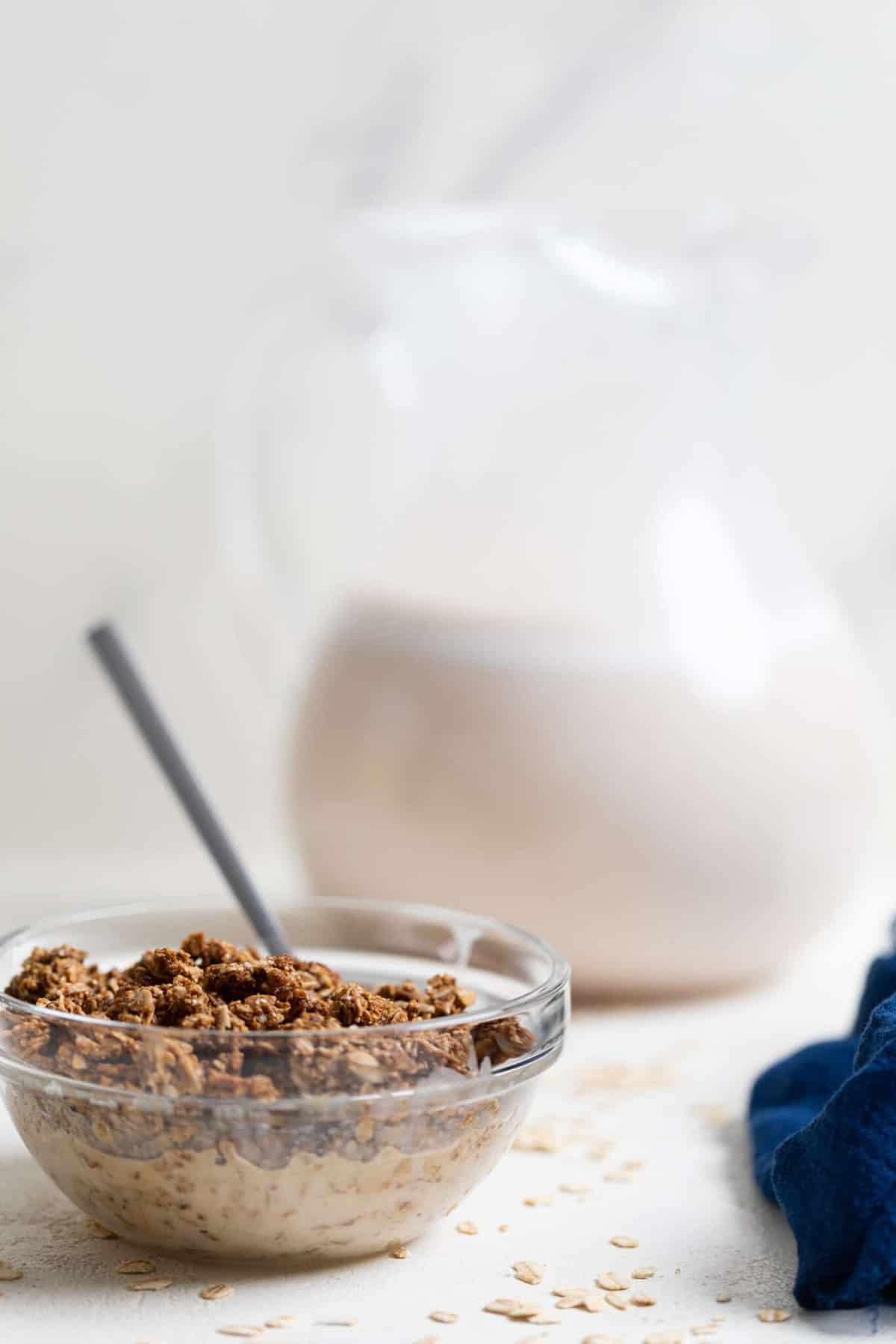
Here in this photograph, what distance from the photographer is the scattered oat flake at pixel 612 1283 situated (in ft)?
2.21

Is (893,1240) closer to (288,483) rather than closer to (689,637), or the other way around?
(689,637)

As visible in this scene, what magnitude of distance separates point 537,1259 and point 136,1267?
0.57 feet

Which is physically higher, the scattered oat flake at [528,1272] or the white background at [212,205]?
the white background at [212,205]

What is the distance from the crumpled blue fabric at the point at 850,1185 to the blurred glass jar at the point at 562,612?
372 millimetres

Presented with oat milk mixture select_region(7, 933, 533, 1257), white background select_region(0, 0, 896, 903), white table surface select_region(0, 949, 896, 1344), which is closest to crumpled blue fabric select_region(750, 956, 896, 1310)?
white table surface select_region(0, 949, 896, 1344)

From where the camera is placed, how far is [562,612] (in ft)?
3.47

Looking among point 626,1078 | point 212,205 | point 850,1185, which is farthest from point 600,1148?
point 212,205

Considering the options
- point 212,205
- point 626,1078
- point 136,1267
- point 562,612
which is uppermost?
point 212,205

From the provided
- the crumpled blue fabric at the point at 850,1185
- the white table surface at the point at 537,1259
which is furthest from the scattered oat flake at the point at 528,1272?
the crumpled blue fabric at the point at 850,1185

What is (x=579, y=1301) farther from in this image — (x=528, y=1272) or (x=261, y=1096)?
(x=261, y=1096)

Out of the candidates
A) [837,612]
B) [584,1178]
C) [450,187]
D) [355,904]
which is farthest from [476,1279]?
[450,187]

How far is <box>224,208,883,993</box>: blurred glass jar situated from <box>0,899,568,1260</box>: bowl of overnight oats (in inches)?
13.7

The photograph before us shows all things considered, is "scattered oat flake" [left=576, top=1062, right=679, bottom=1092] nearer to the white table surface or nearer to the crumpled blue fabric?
the white table surface

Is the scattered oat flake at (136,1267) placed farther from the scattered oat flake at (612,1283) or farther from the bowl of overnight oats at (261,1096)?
the scattered oat flake at (612,1283)
